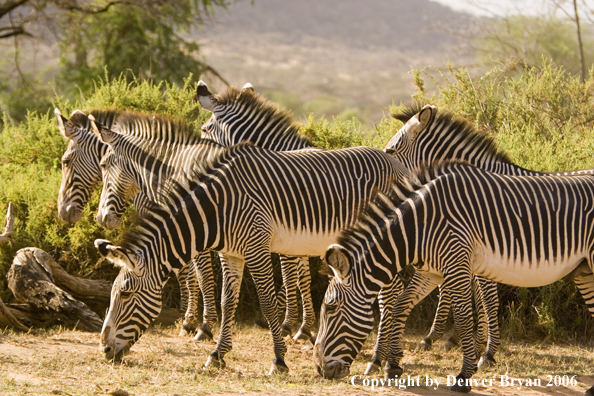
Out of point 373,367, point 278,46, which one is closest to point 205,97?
point 373,367

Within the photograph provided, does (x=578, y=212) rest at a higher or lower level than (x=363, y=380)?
higher

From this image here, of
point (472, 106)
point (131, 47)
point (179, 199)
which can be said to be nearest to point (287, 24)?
point (131, 47)

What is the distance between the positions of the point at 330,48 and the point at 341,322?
7314cm

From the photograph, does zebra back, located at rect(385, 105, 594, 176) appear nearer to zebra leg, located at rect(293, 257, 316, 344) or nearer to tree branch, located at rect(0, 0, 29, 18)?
zebra leg, located at rect(293, 257, 316, 344)

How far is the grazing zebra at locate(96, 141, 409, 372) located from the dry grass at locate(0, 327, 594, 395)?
0.34 meters

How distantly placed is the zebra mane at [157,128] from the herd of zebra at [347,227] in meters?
0.02

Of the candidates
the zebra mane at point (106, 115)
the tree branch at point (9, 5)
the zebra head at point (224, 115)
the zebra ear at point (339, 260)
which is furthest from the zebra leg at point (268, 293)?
the tree branch at point (9, 5)

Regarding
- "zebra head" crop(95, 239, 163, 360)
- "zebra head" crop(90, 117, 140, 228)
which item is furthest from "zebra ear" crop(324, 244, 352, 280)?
"zebra head" crop(90, 117, 140, 228)

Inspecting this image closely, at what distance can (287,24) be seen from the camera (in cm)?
7900

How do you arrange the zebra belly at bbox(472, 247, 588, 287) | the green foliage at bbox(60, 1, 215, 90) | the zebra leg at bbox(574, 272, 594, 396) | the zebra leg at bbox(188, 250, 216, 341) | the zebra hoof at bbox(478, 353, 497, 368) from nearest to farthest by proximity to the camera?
the zebra belly at bbox(472, 247, 588, 287) < the zebra leg at bbox(574, 272, 594, 396) < the zebra hoof at bbox(478, 353, 497, 368) < the zebra leg at bbox(188, 250, 216, 341) < the green foliage at bbox(60, 1, 215, 90)

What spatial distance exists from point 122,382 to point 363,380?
204 centimetres

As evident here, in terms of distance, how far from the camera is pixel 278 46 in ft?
242

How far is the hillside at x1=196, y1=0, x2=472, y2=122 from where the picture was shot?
5972 centimetres

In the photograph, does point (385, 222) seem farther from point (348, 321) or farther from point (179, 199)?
point (179, 199)
